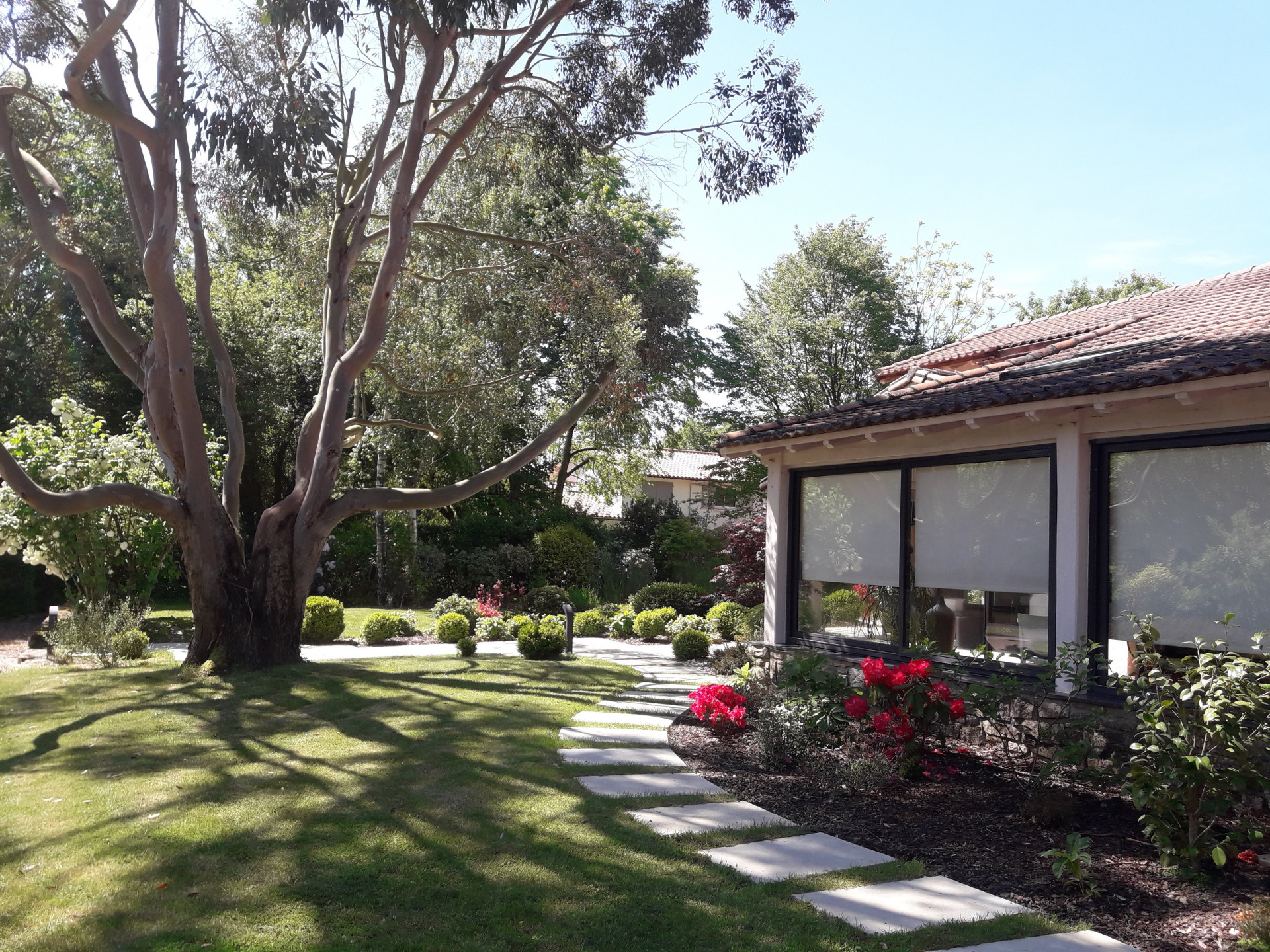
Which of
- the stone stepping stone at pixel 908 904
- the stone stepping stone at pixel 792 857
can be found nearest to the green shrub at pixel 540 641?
the stone stepping stone at pixel 792 857

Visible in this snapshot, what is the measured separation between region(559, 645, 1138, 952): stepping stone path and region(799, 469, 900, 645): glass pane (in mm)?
2384

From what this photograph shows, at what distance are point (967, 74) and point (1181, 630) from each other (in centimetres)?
848

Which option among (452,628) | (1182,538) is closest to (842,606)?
(1182,538)

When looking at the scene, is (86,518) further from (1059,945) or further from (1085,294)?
(1085,294)

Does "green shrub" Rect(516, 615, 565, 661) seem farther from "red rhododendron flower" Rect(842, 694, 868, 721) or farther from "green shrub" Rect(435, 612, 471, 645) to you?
"red rhododendron flower" Rect(842, 694, 868, 721)

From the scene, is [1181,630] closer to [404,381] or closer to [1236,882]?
[1236,882]

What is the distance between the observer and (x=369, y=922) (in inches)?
135

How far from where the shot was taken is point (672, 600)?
17000 millimetres

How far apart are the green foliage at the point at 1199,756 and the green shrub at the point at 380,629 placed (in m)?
11.7

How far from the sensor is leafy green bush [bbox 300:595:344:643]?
1387cm

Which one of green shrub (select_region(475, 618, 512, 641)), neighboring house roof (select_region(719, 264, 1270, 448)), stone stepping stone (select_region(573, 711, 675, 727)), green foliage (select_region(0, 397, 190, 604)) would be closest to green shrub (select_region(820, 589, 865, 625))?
neighboring house roof (select_region(719, 264, 1270, 448))

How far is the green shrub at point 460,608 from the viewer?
15000 millimetres

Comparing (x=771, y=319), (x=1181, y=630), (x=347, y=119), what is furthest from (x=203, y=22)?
(x=771, y=319)

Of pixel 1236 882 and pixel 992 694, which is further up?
pixel 992 694
